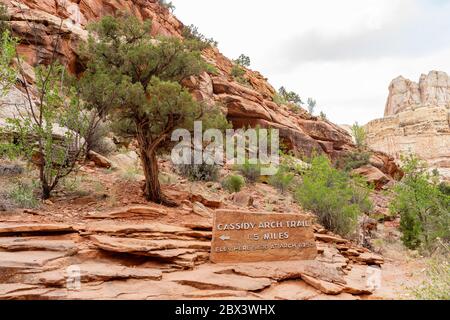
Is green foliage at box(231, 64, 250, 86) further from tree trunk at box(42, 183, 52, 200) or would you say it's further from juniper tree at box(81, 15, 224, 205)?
tree trunk at box(42, 183, 52, 200)

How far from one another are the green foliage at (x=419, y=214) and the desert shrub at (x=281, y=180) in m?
3.98

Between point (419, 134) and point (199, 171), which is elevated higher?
point (419, 134)

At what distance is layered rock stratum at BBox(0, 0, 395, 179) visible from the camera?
15.4m

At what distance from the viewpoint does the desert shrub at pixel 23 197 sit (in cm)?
749

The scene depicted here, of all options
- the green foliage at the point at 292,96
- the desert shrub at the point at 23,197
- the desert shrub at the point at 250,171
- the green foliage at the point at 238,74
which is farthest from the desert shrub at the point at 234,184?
the green foliage at the point at 292,96

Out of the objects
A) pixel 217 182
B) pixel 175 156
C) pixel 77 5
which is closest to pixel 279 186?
pixel 217 182

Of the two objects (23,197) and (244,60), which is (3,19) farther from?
(244,60)

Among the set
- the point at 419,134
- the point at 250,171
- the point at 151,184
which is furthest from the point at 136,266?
the point at 419,134

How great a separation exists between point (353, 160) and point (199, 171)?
18.5m

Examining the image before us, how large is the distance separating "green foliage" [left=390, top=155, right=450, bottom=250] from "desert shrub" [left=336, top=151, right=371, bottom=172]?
13437mm

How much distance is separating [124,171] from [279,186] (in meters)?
6.81

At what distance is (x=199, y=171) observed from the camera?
13344mm

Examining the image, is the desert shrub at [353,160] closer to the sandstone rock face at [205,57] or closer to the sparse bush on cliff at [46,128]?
the sandstone rock face at [205,57]

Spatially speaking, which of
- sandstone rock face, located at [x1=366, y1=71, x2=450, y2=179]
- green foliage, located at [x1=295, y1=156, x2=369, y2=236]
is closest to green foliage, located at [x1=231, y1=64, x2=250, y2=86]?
green foliage, located at [x1=295, y1=156, x2=369, y2=236]
